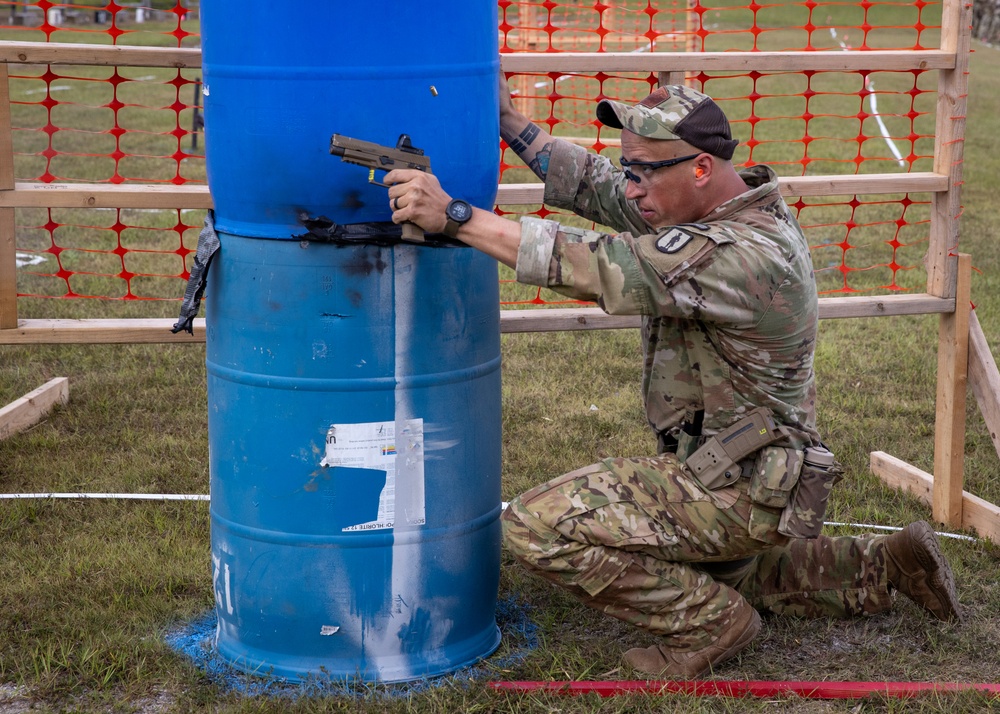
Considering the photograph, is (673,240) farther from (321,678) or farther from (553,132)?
(553,132)

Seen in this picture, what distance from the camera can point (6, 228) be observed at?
397 centimetres

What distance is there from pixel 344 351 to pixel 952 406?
2.69m

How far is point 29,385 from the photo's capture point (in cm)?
583

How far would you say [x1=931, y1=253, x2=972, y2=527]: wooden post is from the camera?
4426mm

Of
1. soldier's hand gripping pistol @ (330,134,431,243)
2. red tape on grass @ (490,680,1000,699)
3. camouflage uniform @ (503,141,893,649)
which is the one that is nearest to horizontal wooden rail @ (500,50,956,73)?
camouflage uniform @ (503,141,893,649)

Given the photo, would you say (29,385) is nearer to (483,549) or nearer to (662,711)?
(483,549)

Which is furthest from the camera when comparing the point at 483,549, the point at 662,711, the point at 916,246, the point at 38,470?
the point at 916,246

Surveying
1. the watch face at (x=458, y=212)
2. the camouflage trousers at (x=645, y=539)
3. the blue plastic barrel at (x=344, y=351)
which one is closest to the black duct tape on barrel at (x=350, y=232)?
the blue plastic barrel at (x=344, y=351)

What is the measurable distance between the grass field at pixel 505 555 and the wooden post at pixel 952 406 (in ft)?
0.53

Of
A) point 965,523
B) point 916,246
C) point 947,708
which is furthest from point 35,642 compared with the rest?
point 916,246

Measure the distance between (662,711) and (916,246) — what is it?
23.8 ft

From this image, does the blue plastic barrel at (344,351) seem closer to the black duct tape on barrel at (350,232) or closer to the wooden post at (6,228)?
the black duct tape on barrel at (350,232)

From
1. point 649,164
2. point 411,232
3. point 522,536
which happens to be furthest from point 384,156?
point 522,536

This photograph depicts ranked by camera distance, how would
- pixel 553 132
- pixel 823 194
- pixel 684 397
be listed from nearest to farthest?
1. pixel 684 397
2. pixel 823 194
3. pixel 553 132
